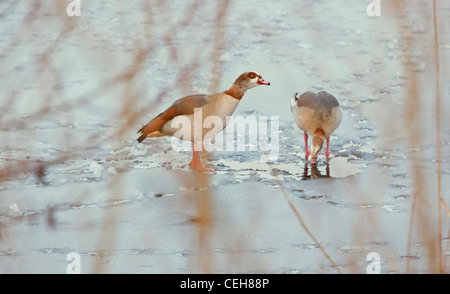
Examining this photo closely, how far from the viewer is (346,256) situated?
4207 millimetres

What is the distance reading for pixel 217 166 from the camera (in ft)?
19.7

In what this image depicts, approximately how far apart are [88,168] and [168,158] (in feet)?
2.18

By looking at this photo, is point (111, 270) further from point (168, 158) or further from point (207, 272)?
point (168, 158)
